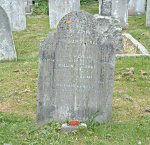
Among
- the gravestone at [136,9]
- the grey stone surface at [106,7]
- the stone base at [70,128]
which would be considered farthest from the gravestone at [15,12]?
the stone base at [70,128]

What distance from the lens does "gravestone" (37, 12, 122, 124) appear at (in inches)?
221

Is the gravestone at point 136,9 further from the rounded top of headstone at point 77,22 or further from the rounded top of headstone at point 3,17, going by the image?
the rounded top of headstone at point 77,22

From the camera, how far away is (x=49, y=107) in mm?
5738

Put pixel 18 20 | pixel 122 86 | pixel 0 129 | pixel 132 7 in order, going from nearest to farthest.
Answer: pixel 0 129
pixel 122 86
pixel 18 20
pixel 132 7

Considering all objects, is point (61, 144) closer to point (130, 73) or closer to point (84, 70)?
point (84, 70)

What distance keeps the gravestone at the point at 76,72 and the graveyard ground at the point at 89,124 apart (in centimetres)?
24

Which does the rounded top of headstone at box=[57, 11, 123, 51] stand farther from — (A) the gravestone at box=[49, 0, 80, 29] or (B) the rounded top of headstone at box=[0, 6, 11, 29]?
(A) the gravestone at box=[49, 0, 80, 29]

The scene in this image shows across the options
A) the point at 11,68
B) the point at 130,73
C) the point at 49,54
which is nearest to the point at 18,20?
the point at 11,68

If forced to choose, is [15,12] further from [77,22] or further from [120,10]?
[77,22]

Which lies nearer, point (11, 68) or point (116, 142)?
point (116, 142)

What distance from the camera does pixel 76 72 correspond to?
224 inches

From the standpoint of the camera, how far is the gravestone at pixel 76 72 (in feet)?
18.4

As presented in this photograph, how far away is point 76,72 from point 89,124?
71 cm

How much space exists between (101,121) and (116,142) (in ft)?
2.00
